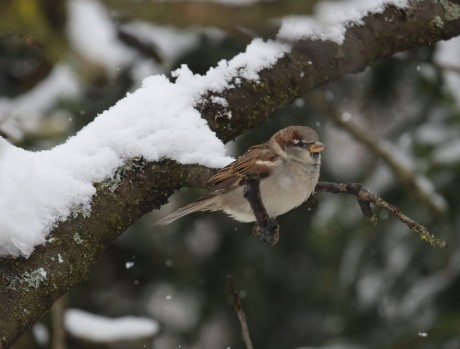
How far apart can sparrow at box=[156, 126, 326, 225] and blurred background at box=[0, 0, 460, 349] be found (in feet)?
2.45

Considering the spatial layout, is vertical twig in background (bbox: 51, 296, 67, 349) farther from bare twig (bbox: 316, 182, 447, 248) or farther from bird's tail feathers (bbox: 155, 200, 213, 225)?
bare twig (bbox: 316, 182, 447, 248)

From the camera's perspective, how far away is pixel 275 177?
3.31 metres

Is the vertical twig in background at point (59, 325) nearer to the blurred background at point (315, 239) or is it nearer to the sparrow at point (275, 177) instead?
the blurred background at point (315, 239)

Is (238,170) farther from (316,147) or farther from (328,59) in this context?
(328,59)

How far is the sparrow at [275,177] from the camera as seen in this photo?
10.5 ft

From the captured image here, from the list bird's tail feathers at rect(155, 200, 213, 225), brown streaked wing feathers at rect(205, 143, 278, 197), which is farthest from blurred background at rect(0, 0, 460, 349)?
brown streaked wing feathers at rect(205, 143, 278, 197)

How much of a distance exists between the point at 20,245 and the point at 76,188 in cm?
→ 30

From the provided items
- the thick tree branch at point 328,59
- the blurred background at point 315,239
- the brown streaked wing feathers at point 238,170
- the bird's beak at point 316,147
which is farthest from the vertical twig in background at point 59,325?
the bird's beak at point 316,147

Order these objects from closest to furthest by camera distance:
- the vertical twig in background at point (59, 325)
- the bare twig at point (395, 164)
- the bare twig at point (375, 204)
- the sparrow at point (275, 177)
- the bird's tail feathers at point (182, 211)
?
the bare twig at point (375, 204) → the sparrow at point (275, 177) → the bird's tail feathers at point (182, 211) → the vertical twig in background at point (59, 325) → the bare twig at point (395, 164)

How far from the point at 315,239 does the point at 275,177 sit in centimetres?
138

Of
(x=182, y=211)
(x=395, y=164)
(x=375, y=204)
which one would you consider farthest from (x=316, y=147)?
(x=395, y=164)

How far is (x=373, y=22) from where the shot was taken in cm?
335

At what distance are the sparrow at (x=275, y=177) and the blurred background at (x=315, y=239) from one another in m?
0.75

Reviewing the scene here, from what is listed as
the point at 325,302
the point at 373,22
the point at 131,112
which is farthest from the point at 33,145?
the point at 325,302
